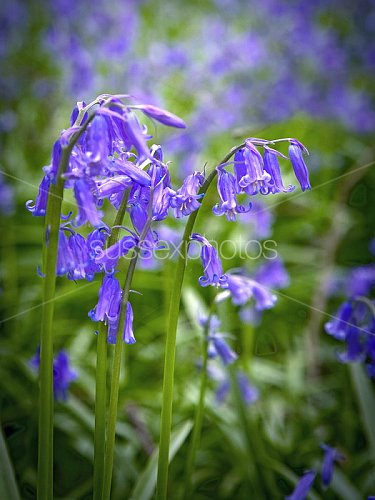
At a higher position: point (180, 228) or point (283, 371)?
point (180, 228)

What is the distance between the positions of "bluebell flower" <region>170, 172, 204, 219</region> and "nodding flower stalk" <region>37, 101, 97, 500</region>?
0.32 meters

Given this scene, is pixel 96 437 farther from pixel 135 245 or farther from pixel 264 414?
pixel 264 414

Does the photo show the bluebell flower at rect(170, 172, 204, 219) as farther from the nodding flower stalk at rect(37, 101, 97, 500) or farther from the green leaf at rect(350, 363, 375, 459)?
the green leaf at rect(350, 363, 375, 459)

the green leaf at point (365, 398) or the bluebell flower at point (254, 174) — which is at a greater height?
the bluebell flower at point (254, 174)

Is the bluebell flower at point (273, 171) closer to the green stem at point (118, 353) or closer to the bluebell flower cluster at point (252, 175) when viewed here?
the bluebell flower cluster at point (252, 175)

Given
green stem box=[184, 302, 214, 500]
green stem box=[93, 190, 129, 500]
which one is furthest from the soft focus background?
green stem box=[93, 190, 129, 500]

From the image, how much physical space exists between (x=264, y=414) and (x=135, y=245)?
2.14 metres

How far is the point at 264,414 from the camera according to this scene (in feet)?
10.6

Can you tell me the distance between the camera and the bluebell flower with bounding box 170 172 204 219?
1.47m

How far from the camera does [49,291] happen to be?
1.40 meters

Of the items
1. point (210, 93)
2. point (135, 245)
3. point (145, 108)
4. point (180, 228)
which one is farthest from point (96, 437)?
point (210, 93)

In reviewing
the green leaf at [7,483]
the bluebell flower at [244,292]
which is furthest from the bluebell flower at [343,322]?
the green leaf at [7,483]

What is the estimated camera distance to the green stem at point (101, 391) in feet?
4.82

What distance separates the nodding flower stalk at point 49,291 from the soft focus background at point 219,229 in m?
0.34
